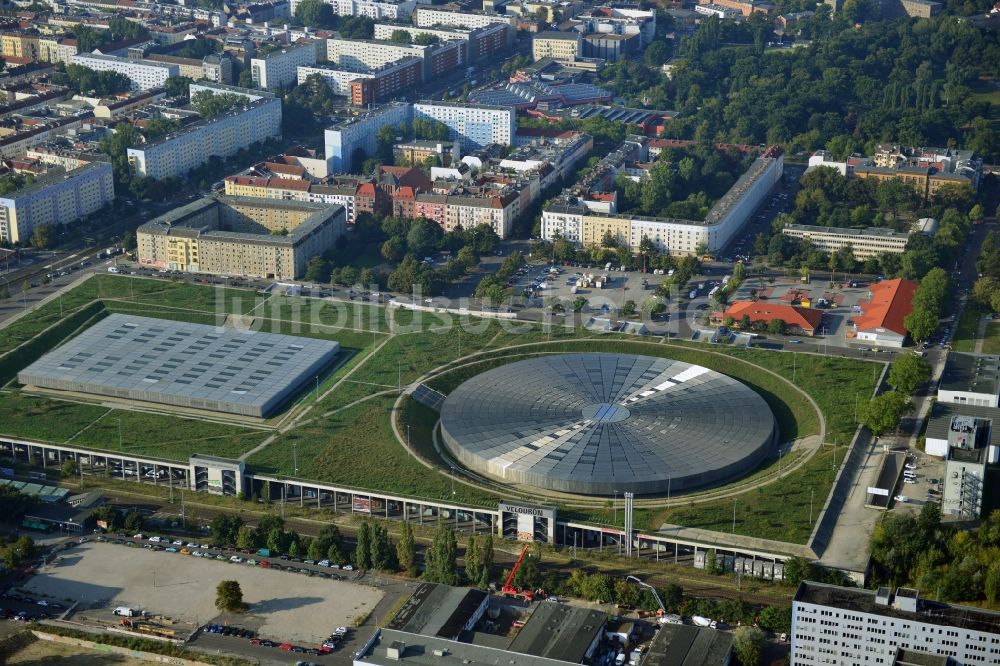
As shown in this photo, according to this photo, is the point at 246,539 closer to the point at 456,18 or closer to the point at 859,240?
the point at 859,240

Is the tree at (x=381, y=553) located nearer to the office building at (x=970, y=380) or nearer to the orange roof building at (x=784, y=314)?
the office building at (x=970, y=380)

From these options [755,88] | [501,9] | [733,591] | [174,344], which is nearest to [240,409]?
[174,344]

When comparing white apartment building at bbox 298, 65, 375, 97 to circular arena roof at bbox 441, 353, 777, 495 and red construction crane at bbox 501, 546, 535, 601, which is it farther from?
red construction crane at bbox 501, 546, 535, 601

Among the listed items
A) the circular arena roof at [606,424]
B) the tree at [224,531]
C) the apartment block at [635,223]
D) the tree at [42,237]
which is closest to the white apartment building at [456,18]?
the apartment block at [635,223]

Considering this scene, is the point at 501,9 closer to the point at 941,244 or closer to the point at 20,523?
the point at 941,244

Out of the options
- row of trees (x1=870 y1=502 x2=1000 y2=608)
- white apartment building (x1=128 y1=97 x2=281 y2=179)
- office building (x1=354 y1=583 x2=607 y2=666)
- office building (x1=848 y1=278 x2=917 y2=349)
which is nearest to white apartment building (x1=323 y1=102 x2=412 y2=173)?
white apartment building (x1=128 y1=97 x2=281 y2=179)

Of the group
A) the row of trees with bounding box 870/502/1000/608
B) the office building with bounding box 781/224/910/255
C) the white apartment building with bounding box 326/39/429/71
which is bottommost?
the row of trees with bounding box 870/502/1000/608

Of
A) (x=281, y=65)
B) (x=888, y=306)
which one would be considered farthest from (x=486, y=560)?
(x=281, y=65)
